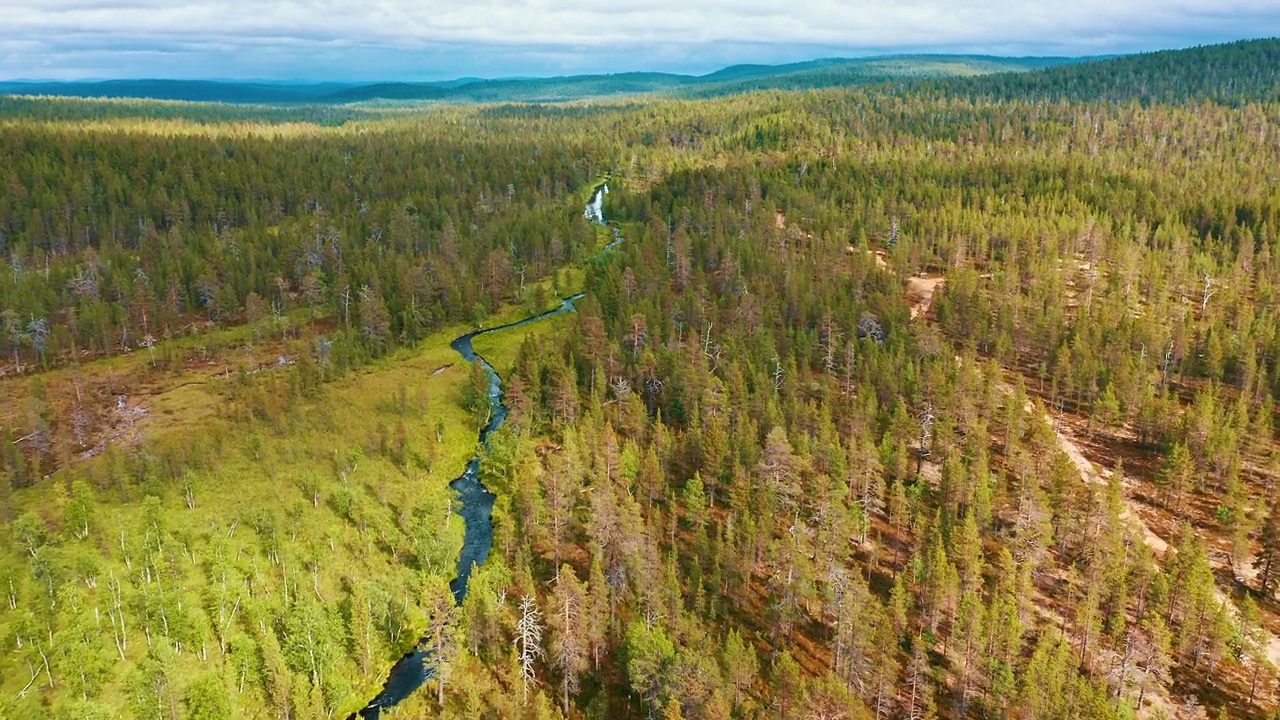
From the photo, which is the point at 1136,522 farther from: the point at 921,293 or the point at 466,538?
the point at 921,293

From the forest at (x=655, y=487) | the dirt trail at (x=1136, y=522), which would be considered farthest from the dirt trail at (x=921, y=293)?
the dirt trail at (x=1136, y=522)

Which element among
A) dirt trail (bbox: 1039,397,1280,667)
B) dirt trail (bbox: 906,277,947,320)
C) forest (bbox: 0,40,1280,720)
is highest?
dirt trail (bbox: 906,277,947,320)

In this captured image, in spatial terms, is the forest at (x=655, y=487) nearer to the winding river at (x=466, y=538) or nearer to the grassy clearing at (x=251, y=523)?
the grassy clearing at (x=251, y=523)

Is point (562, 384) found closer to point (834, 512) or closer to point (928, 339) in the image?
point (834, 512)

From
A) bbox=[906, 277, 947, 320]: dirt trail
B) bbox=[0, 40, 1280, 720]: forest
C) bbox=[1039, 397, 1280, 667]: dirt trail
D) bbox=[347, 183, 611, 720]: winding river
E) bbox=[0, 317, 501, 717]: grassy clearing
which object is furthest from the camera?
bbox=[906, 277, 947, 320]: dirt trail

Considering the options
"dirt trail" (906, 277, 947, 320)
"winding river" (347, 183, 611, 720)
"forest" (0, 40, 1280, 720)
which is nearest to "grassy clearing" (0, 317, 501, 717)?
"forest" (0, 40, 1280, 720)

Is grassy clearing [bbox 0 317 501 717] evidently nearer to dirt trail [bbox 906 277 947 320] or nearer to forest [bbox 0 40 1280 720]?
forest [bbox 0 40 1280 720]

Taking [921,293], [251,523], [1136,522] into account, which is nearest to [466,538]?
[251,523]

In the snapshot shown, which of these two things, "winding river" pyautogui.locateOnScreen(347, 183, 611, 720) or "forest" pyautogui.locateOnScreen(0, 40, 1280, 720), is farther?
"winding river" pyautogui.locateOnScreen(347, 183, 611, 720)
